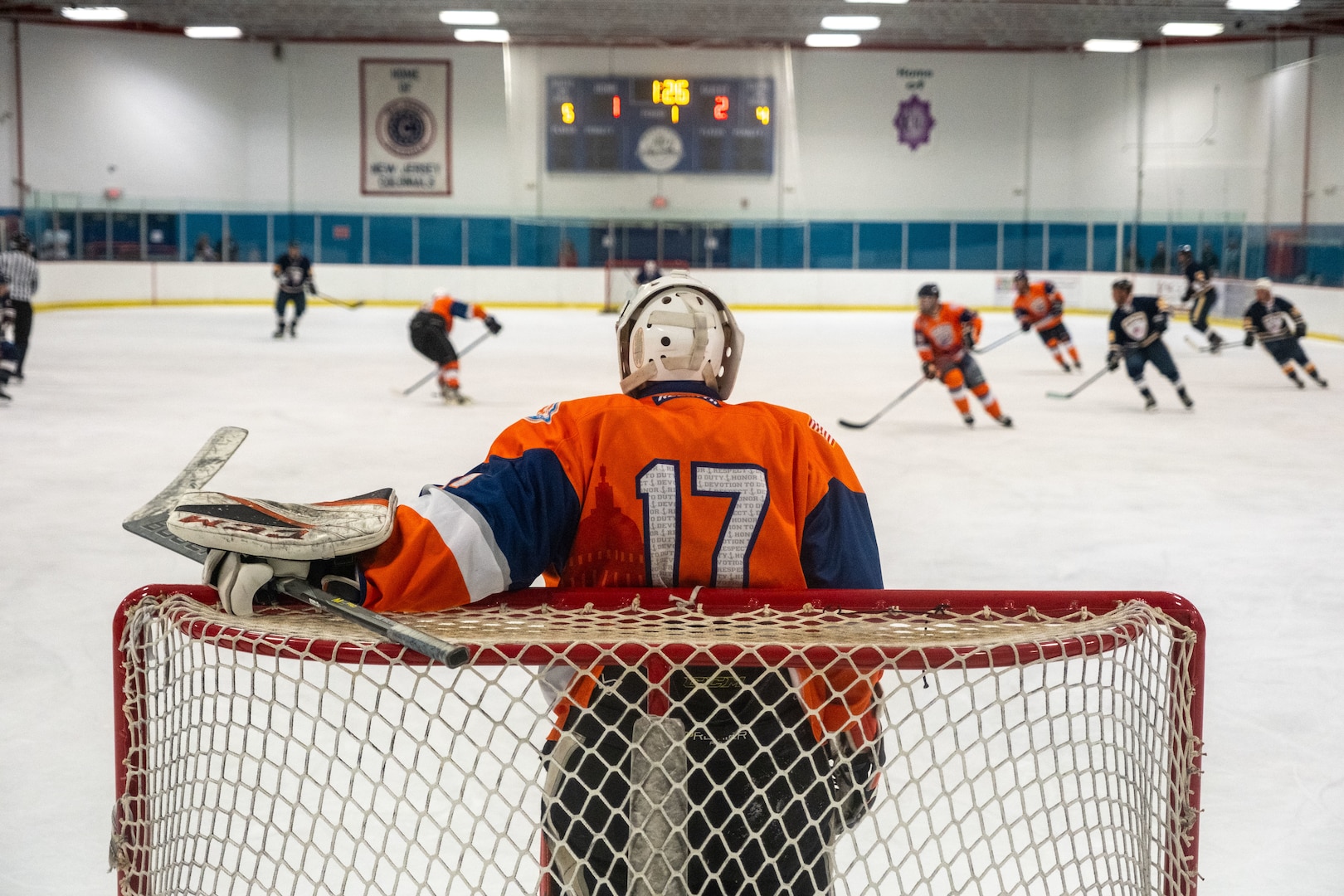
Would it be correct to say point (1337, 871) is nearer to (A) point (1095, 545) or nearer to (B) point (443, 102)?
(A) point (1095, 545)

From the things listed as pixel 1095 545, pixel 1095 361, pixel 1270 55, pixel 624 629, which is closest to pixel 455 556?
pixel 624 629

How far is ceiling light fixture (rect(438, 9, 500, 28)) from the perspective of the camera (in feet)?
62.1

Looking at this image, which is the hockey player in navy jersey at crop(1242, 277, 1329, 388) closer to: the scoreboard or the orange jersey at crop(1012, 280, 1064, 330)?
the orange jersey at crop(1012, 280, 1064, 330)

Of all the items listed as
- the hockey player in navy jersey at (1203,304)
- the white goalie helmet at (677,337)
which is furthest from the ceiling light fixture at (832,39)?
the white goalie helmet at (677,337)

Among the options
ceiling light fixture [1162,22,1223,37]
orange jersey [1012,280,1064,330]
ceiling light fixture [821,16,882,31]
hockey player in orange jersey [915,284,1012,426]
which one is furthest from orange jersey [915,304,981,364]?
ceiling light fixture [1162,22,1223,37]

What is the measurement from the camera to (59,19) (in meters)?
21.2

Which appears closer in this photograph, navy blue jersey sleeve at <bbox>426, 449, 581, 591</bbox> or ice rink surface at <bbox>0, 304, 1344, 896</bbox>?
navy blue jersey sleeve at <bbox>426, 449, 581, 591</bbox>

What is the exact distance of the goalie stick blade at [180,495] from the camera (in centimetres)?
142

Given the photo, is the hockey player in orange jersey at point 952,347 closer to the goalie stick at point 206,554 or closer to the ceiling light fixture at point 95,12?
the goalie stick at point 206,554

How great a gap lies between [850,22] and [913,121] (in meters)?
3.96

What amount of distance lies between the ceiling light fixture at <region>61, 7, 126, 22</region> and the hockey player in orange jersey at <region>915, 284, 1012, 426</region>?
15659mm

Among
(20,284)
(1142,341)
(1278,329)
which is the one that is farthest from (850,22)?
(20,284)

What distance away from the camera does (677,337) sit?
155 cm

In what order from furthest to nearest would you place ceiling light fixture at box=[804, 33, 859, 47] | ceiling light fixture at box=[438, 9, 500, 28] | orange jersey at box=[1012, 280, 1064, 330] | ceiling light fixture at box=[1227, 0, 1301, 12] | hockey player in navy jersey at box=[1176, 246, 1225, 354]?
ceiling light fixture at box=[804, 33, 859, 47] → ceiling light fixture at box=[438, 9, 500, 28] → ceiling light fixture at box=[1227, 0, 1301, 12] → hockey player in navy jersey at box=[1176, 246, 1225, 354] → orange jersey at box=[1012, 280, 1064, 330]
